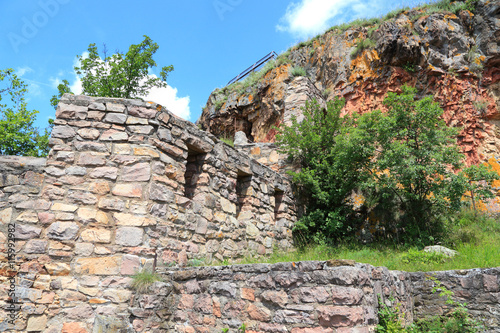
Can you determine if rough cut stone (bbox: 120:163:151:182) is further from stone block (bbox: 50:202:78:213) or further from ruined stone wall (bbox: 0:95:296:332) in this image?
stone block (bbox: 50:202:78:213)

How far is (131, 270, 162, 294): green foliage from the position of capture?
15.2 feet

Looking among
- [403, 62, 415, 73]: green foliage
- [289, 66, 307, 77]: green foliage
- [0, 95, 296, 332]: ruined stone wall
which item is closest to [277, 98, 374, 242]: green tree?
[0, 95, 296, 332]: ruined stone wall

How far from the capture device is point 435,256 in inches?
255

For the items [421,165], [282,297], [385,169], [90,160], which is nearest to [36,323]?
[90,160]

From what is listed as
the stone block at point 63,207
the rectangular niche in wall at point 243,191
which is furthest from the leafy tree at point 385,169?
the stone block at point 63,207

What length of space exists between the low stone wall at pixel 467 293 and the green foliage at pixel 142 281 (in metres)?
4.01

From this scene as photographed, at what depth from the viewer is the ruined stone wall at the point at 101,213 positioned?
450cm

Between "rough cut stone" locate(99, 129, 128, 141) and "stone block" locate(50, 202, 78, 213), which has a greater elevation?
"rough cut stone" locate(99, 129, 128, 141)

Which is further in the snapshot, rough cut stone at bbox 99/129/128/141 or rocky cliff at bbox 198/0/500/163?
rocky cliff at bbox 198/0/500/163

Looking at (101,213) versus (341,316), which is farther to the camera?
(101,213)

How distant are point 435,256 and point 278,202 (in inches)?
141

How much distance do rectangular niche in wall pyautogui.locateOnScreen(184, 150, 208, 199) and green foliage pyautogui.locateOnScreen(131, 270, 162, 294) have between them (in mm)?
1765

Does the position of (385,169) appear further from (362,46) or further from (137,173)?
(137,173)

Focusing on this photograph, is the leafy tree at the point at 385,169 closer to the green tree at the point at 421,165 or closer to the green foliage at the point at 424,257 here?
the green tree at the point at 421,165
